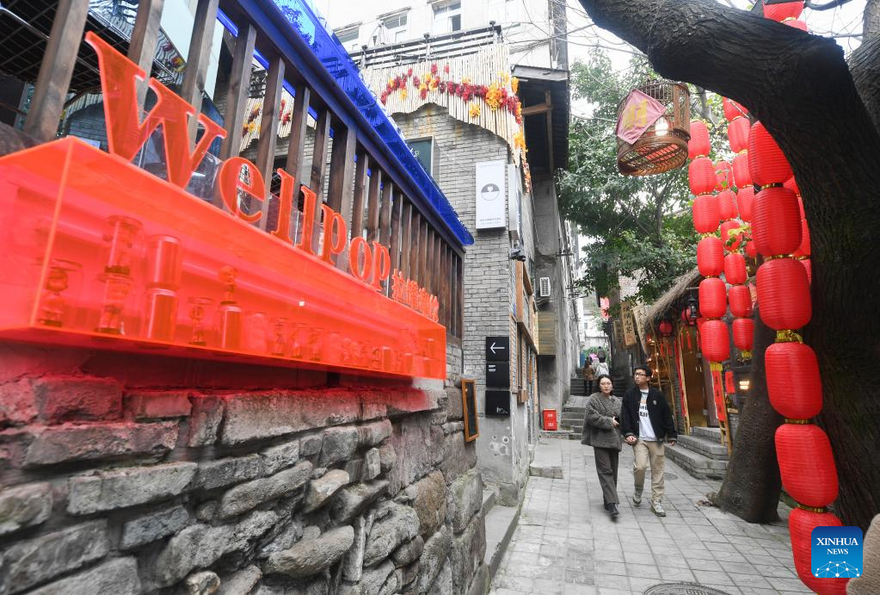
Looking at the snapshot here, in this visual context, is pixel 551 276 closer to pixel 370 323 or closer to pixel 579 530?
pixel 579 530

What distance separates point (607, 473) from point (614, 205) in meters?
9.95

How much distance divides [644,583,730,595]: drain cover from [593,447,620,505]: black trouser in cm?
176

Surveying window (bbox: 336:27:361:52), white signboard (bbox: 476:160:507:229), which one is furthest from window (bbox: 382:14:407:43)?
white signboard (bbox: 476:160:507:229)

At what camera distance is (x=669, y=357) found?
1285cm

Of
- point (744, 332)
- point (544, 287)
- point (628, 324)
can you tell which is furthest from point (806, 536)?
point (628, 324)

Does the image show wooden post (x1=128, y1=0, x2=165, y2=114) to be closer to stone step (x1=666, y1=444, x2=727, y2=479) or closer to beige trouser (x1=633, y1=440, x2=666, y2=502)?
beige trouser (x1=633, y1=440, x2=666, y2=502)

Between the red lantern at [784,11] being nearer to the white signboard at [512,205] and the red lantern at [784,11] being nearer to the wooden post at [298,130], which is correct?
the white signboard at [512,205]

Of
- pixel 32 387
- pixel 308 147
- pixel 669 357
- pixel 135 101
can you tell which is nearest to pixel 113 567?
pixel 32 387

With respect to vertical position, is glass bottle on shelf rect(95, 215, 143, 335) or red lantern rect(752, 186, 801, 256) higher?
red lantern rect(752, 186, 801, 256)

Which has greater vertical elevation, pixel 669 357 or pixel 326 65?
pixel 326 65

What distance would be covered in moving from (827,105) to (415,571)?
3.56 metres

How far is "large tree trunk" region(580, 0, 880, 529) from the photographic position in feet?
7.64

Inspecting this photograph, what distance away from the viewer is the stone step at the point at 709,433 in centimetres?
926

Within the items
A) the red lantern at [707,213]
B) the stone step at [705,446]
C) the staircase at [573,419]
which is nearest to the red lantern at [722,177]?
the red lantern at [707,213]
